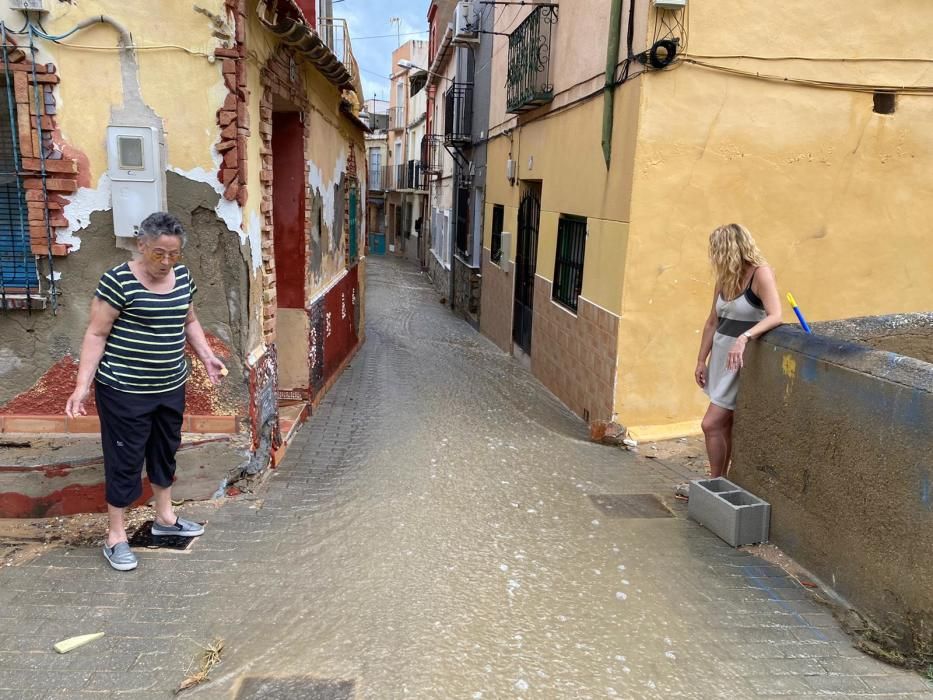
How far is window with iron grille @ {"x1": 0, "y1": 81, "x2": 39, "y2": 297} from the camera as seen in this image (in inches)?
169

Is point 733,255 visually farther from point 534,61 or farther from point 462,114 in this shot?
point 462,114

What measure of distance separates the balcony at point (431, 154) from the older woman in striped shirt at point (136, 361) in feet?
63.6

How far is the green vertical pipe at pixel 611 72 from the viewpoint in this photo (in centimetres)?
628

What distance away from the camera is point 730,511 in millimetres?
3936

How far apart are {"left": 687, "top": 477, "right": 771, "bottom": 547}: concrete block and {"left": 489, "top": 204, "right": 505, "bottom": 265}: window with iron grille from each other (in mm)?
8379

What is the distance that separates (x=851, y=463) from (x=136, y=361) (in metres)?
3.36

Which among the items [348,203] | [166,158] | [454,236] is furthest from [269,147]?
[454,236]

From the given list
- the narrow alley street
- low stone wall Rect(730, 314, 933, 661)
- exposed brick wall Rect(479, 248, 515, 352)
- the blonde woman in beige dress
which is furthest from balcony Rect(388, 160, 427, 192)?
low stone wall Rect(730, 314, 933, 661)

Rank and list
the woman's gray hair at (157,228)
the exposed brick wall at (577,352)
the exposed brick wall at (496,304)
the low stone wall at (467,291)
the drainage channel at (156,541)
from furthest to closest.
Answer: the low stone wall at (467,291) → the exposed brick wall at (496,304) → the exposed brick wall at (577,352) → the drainage channel at (156,541) → the woman's gray hair at (157,228)

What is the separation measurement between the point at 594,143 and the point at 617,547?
4.42 m

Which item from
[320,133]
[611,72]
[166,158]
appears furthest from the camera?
[320,133]

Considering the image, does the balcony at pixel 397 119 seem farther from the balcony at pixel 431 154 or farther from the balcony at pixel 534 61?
the balcony at pixel 534 61

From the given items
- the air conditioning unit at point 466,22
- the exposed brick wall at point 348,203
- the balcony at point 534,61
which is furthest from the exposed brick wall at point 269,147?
the air conditioning unit at point 466,22

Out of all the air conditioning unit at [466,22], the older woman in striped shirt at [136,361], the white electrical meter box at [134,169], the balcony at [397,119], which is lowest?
the older woman in striped shirt at [136,361]
